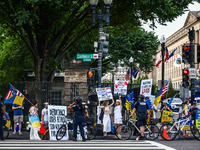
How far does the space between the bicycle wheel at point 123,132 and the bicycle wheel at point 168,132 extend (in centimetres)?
132

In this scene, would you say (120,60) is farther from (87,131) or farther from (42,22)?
(87,131)

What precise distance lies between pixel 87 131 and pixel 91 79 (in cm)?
642

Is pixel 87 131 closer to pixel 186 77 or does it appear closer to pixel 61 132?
pixel 61 132

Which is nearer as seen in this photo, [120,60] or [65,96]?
[65,96]

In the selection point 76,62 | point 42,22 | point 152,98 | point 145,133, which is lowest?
point 145,133

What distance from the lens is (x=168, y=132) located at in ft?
49.5

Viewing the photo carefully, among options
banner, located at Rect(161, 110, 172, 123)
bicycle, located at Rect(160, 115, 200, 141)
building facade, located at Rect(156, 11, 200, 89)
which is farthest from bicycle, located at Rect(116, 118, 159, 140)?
building facade, located at Rect(156, 11, 200, 89)

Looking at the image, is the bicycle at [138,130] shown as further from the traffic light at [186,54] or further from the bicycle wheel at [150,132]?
the traffic light at [186,54]

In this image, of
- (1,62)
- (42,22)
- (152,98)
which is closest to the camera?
(152,98)

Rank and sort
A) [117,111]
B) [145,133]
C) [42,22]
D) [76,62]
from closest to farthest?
1. [145,133]
2. [117,111]
3. [42,22]
4. [76,62]

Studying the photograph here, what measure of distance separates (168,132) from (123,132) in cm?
181

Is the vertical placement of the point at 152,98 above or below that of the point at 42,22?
below

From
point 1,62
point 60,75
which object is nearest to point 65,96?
point 1,62

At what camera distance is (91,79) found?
71.6 feet
